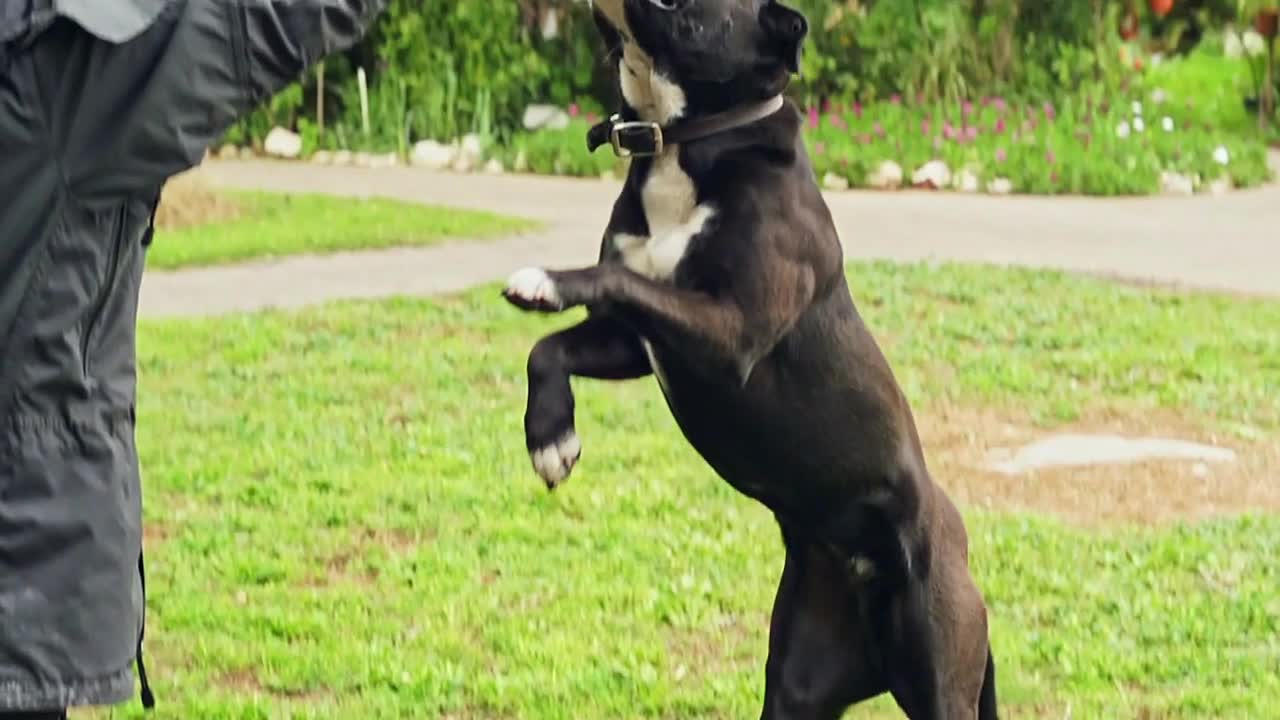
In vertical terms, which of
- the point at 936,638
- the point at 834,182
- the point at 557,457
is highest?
the point at 557,457

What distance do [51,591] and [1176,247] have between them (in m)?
9.28

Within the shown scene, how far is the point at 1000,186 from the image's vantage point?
12.9m

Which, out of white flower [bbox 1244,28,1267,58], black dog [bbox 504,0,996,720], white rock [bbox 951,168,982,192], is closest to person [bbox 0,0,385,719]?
black dog [bbox 504,0,996,720]

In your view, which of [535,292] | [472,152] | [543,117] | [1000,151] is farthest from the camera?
[543,117]

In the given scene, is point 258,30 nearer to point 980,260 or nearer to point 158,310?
point 158,310

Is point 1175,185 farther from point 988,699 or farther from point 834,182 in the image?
point 988,699

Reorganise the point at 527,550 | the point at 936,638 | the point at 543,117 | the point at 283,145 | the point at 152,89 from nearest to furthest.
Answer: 1. the point at 152,89
2. the point at 936,638
3. the point at 527,550
4. the point at 283,145
5. the point at 543,117

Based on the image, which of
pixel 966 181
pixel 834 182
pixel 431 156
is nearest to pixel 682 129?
pixel 834 182

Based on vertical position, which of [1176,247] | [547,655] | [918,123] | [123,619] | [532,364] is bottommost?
[918,123]

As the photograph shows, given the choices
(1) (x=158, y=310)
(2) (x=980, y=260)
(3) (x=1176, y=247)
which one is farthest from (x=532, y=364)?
(3) (x=1176, y=247)

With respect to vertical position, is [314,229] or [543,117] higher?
[314,229]

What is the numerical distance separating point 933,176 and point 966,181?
9.5 inches

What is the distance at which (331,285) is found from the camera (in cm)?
944

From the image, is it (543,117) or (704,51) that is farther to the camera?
(543,117)
